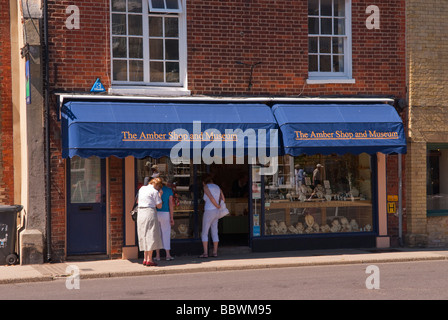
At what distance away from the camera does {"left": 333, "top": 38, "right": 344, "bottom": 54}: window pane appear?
15.4 m

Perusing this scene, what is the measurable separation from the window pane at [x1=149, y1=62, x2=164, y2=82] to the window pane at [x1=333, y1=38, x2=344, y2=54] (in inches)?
161

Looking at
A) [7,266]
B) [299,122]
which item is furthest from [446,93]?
[7,266]

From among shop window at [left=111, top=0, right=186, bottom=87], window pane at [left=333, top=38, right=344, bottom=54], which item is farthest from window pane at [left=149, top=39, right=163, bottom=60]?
window pane at [left=333, top=38, right=344, bottom=54]

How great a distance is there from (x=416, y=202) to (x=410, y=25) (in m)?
4.12

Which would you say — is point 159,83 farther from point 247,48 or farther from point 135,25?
point 247,48

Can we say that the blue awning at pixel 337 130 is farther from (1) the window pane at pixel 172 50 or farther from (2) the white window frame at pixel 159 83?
(1) the window pane at pixel 172 50

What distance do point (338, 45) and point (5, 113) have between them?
7.63m

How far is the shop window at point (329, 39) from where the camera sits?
1529 cm

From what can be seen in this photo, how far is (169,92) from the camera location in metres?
14.2

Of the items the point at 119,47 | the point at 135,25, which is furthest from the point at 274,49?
the point at 119,47

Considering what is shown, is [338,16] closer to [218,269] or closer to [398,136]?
[398,136]

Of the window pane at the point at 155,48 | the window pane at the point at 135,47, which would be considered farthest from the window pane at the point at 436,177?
the window pane at the point at 135,47

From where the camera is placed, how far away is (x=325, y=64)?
1540cm

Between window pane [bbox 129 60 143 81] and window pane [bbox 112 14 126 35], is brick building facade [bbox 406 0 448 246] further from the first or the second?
window pane [bbox 112 14 126 35]
